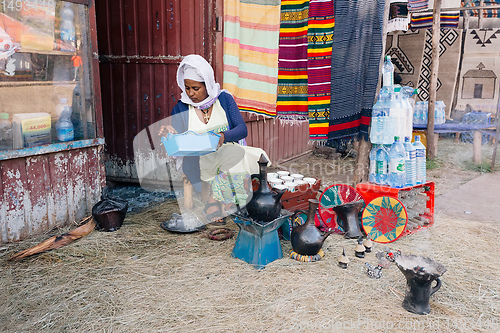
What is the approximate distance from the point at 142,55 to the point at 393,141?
10.4ft

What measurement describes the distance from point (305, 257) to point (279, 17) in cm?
220

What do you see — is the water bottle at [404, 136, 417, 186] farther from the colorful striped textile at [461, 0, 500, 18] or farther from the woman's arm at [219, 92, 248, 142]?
A: the colorful striped textile at [461, 0, 500, 18]

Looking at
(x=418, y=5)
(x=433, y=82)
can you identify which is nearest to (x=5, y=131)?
(x=433, y=82)

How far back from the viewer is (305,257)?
319cm

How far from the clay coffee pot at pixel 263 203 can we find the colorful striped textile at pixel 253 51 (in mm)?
1062

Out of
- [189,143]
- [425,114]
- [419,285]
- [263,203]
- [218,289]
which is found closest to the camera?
[419,285]

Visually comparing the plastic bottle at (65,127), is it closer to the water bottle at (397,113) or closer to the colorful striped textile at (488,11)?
the water bottle at (397,113)

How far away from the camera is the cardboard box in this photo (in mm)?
3412

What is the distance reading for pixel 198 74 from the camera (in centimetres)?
370

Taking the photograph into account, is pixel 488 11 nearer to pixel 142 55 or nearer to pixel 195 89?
pixel 142 55

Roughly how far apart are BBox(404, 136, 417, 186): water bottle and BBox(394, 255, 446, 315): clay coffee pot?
124 centimetres

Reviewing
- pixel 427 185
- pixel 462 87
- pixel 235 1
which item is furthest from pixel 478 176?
pixel 235 1

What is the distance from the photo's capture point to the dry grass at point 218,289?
2412 millimetres

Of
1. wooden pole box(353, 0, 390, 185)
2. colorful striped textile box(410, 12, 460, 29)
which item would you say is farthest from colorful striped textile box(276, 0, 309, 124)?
colorful striped textile box(410, 12, 460, 29)
